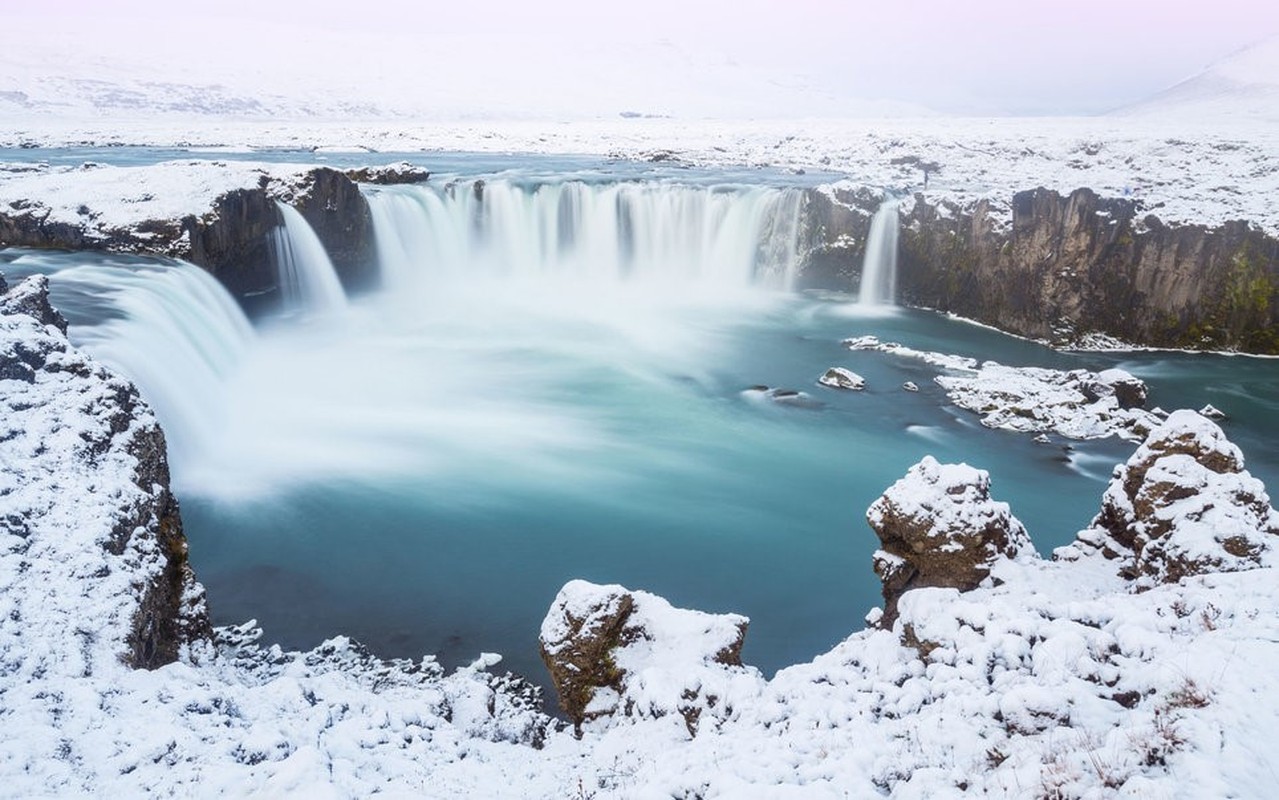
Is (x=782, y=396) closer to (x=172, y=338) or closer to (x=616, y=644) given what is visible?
(x=616, y=644)

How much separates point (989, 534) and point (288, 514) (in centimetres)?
1273

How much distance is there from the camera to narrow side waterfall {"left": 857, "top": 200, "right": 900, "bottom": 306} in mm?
32531

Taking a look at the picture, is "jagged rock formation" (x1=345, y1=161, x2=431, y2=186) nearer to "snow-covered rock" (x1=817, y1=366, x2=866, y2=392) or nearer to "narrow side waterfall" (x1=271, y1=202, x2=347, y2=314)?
"narrow side waterfall" (x1=271, y1=202, x2=347, y2=314)

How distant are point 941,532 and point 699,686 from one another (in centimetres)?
407

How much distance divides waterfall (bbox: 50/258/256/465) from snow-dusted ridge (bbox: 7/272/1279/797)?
5229 millimetres

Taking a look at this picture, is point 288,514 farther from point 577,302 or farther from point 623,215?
point 623,215

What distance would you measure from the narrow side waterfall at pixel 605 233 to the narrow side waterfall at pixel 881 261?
341 cm

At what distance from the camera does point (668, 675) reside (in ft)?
27.1

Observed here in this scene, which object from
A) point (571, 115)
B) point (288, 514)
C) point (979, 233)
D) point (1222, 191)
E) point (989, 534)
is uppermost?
point (571, 115)

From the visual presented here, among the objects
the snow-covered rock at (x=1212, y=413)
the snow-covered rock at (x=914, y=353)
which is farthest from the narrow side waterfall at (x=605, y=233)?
the snow-covered rock at (x=1212, y=413)

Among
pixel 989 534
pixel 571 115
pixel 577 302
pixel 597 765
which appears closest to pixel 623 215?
pixel 577 302

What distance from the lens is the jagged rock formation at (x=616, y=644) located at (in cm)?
904

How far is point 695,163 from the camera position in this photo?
54844 mm

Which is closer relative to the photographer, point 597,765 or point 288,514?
point 597,765
